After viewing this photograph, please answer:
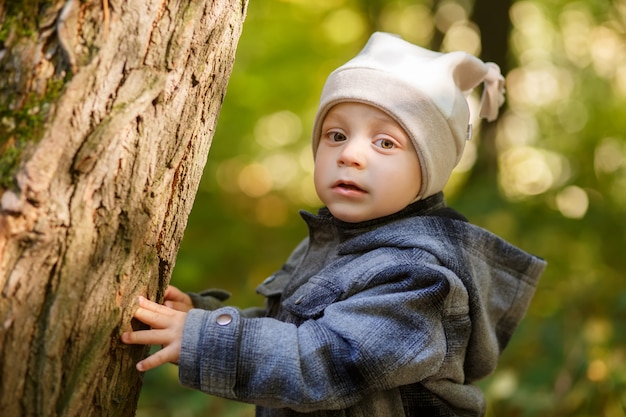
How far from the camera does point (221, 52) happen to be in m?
1.80

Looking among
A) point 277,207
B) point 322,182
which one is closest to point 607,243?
point 322,182

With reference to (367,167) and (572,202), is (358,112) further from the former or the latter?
(572,202)

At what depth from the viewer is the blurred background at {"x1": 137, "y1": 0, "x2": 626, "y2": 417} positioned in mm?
3908

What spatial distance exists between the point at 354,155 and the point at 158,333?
705mm

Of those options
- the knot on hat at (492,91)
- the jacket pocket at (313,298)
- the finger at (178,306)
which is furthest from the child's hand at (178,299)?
the knot on hat at (492,91)

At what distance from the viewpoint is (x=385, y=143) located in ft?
6.73

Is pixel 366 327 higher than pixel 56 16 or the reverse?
the reverse

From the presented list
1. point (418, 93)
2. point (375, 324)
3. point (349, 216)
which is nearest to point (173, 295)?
point (349, 216)

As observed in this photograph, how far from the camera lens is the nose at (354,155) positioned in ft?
6.56

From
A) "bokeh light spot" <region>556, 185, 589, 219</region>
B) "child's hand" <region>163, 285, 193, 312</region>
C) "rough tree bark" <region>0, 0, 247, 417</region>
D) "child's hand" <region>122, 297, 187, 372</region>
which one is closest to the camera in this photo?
"rough tree bark" <region>0, 0, 247, 417</region>

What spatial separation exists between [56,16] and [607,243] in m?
4.02

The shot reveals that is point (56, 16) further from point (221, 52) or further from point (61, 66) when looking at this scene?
point (221, 52)

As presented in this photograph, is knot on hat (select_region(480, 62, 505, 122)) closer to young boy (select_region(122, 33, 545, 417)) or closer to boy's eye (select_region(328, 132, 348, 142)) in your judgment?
young boy (select_region(122, 33, 545, 417))

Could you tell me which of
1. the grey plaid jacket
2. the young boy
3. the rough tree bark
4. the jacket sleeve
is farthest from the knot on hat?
the rough tree bark
